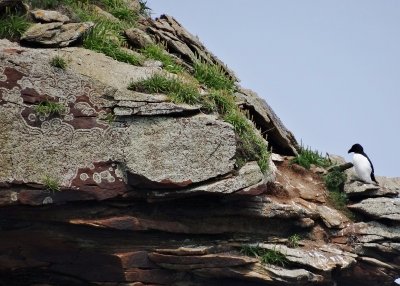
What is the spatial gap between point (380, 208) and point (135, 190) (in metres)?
6.19

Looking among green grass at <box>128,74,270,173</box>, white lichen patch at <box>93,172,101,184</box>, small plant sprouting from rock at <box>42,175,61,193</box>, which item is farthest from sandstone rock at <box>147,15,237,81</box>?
small plant sprouting from rock at <box>42,175,61,193</box>

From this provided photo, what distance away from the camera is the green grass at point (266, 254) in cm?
1496

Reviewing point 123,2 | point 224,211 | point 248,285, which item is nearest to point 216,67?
point 123,2

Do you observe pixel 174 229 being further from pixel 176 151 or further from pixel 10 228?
pixel 10 228

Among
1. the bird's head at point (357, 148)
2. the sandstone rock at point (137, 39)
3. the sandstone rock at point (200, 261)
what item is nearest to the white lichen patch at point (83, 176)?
the sandstone rock at point (200, 261)

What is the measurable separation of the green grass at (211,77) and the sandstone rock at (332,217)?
395 centimetres

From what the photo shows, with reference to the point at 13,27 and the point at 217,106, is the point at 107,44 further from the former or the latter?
the point at 217,106

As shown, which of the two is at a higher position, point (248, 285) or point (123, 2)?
point (123, 2)

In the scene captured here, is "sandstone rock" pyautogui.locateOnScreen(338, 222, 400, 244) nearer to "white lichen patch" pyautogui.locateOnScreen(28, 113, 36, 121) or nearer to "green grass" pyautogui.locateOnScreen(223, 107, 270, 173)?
"green grass" pyautogui.locateOnScreen(223, 107, 270, 173)

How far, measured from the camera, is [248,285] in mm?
15234

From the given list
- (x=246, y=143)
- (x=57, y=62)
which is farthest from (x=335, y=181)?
(x=57, y=62)

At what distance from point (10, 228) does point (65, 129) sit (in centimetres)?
241

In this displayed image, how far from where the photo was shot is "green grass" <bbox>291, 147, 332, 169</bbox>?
18469 mm

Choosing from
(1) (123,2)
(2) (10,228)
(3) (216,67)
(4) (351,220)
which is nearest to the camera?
(2) (10,228)
